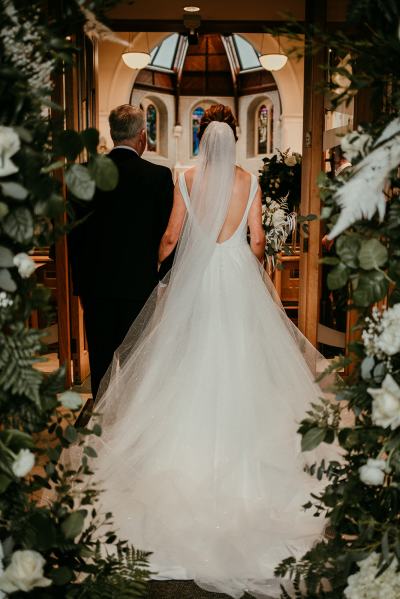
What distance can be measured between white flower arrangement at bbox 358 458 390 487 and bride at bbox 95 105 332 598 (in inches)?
44.4

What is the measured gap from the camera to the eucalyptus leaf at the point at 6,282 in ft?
5.37

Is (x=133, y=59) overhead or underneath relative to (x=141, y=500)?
overhead

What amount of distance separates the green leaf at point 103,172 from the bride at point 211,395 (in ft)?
5.58

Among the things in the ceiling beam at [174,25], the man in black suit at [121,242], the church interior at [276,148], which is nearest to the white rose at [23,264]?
the church interior at [276,148]

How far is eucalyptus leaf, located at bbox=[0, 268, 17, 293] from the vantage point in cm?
164

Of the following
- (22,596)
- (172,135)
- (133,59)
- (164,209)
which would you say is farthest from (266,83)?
(22,596)

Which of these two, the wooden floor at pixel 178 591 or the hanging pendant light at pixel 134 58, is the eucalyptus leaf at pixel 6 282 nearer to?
the wooden floor at pixel 178 591

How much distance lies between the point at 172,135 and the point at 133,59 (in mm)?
9037

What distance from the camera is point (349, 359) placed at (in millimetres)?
1878

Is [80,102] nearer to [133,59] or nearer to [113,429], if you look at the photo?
[113,429]

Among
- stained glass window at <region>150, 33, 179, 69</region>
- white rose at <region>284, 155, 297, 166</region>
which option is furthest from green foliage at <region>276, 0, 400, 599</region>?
stained glass window at <region>150, 33, 179, 69</region>

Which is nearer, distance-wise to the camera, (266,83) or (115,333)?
(115,333)

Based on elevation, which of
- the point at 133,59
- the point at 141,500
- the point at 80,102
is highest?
the point at 133,59

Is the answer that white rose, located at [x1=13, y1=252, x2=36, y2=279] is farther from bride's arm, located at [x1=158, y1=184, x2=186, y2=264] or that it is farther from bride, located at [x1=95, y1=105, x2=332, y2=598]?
bride's arm, located at [x1=158, y1=184, x2=186, y2=264]
